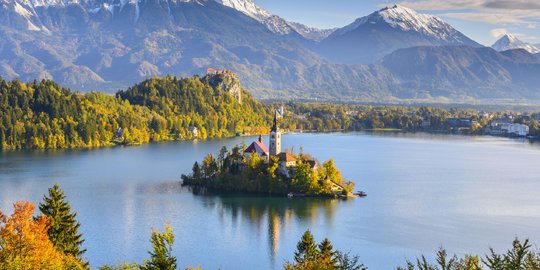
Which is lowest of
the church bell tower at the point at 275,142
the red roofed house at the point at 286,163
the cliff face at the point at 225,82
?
the red roofed house at the point at 286,163

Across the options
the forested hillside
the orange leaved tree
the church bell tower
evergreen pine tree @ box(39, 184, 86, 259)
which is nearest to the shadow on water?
the church bell tower

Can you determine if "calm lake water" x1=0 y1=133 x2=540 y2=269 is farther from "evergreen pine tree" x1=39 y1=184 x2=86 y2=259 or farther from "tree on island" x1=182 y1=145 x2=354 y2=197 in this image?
"evergreen pine tree" x1=39 y1=184 x2=86 y2=259

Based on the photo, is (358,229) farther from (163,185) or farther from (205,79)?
(205,79)

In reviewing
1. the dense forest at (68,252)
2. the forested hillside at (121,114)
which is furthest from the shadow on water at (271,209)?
the forested hillside at (121,114)

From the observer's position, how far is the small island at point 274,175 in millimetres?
44375

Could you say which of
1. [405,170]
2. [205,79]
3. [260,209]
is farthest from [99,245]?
[205,79]

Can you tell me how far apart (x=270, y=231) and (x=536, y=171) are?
31712mm

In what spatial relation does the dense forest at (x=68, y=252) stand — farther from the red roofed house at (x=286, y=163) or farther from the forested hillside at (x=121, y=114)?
the forested hillside at (x=121, y=114)

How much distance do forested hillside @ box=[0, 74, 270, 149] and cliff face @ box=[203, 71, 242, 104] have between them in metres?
0.36

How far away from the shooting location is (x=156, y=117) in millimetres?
91125

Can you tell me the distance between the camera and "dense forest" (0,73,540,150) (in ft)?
251

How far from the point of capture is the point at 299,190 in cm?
4434

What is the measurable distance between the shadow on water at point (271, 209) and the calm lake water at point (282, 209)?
6 centimetres

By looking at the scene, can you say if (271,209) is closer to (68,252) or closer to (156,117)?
(68,252)
